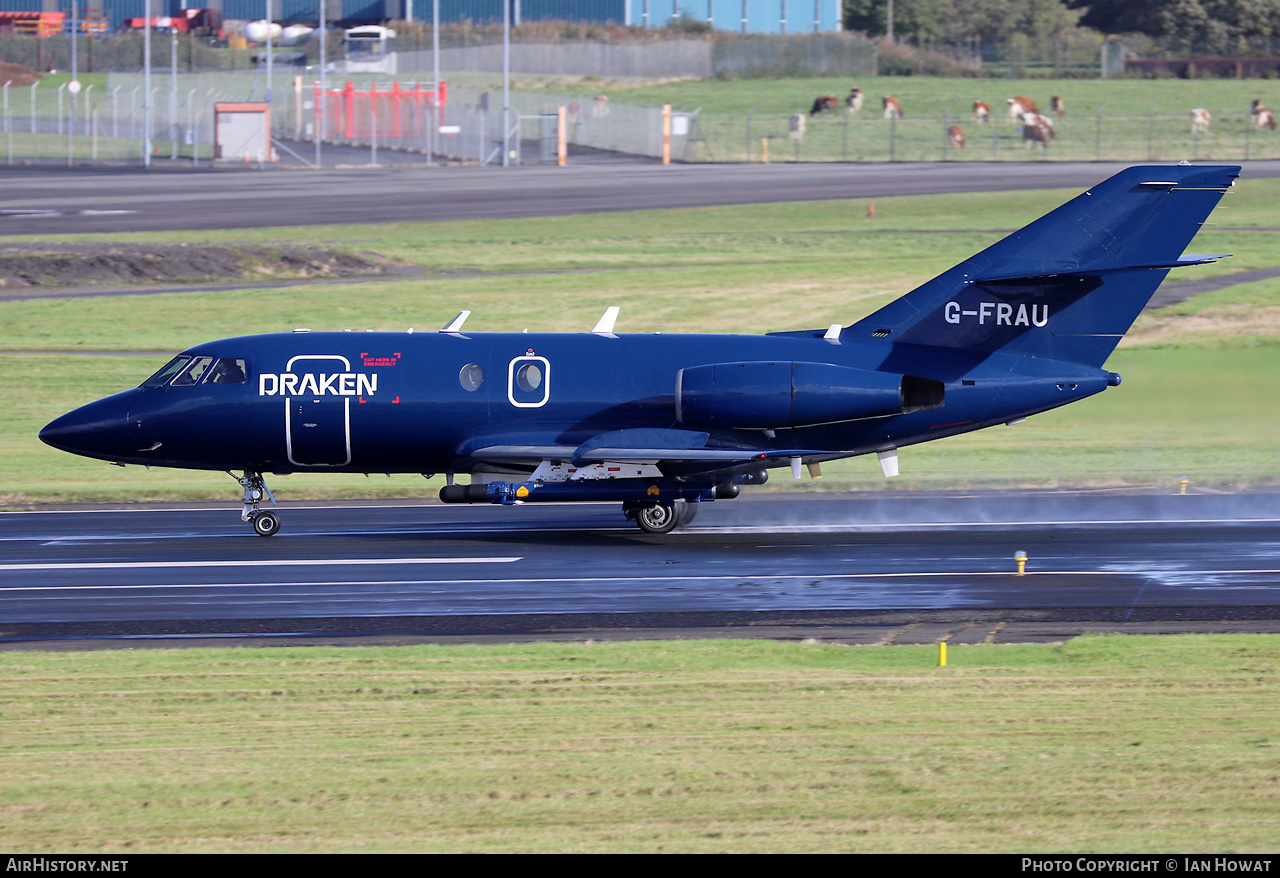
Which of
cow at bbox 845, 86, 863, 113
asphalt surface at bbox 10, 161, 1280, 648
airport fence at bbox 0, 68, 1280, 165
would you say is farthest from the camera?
cow at bbox 845, 86, 863, 113

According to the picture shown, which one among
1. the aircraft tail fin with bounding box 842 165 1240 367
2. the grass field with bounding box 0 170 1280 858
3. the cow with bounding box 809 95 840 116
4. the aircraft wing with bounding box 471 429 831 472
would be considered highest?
the cow with bounding box 809 95 840 116

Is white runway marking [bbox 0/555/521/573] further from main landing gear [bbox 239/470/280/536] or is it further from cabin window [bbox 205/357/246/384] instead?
cabin window [bbox 205/357/246/384]

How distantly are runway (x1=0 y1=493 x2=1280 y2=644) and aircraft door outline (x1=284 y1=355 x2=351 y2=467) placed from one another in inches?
58.3

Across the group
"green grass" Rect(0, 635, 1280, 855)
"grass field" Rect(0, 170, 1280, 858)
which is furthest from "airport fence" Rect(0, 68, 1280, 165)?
"green grass" Rect(0, 635, 1280, 855)

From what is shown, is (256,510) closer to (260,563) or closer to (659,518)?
(260,563)

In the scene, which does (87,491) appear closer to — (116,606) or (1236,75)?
(116,606)

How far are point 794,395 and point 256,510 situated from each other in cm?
888

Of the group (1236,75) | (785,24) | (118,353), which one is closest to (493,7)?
(785,24)

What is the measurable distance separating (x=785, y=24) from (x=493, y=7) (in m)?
25.4

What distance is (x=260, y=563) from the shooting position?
22.2m

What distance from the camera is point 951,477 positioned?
30141mm

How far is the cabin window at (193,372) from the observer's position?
2425cm

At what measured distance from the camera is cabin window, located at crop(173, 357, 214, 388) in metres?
24.2

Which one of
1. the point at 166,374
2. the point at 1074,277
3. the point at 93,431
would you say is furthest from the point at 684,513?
the point at 93,431
